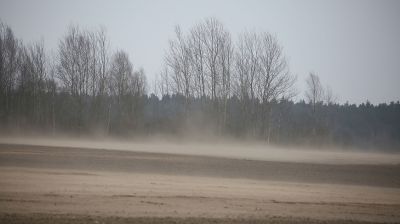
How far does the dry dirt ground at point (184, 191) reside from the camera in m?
10.5

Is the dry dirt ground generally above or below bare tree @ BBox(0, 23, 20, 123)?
below

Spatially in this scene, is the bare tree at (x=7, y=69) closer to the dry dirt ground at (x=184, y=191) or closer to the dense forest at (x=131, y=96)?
the dense forest at (x=131, y=96)

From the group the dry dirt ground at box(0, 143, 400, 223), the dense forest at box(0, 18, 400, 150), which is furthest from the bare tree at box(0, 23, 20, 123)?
the dry dirt ground at box(0, 143, 400, 223)

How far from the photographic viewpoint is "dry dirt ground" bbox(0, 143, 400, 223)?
413 inches

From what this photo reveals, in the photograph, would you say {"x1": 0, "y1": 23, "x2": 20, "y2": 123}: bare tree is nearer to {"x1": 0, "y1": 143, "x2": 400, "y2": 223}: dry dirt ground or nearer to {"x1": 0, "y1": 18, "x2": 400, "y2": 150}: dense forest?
{"x1": 0, "y1": 18, "x2": 400, "y2": 150}: dense forest

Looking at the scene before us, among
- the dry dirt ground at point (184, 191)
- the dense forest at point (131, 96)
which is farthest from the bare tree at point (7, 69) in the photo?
the dry dirt ground at point (184, 191)

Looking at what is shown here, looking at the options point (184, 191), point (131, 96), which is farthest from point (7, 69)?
point (184, 191)

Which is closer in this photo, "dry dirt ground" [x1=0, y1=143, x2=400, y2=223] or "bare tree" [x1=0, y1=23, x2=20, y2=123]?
"dry dirt ground" [x1=0, y1=143, x2=400, y2=223]

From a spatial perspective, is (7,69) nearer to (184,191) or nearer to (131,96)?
(131,96)

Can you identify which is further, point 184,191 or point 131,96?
point 131,96

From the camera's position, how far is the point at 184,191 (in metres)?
14.3

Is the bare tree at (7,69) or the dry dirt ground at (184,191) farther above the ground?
the bare tree at (7,69)

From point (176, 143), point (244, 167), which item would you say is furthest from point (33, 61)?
point (244, 167)

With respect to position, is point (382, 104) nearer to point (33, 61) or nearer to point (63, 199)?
point (33, 61)
